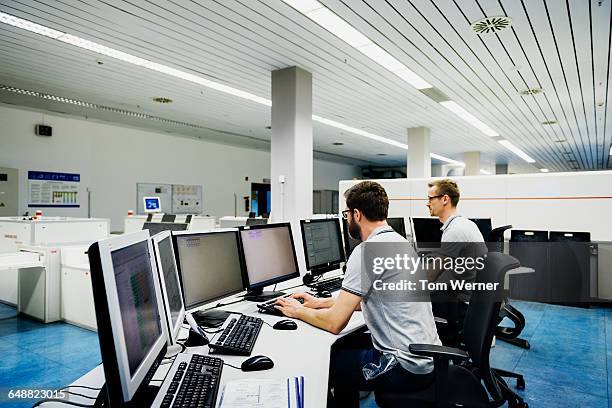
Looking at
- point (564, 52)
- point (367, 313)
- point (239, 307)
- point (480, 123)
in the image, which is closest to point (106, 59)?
point (239, 307)

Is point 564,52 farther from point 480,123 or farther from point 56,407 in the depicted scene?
point 56,407

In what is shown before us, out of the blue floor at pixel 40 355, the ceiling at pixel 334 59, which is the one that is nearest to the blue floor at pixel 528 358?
the blue floor at pixel 40 355

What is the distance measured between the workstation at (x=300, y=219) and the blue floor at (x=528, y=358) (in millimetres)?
26

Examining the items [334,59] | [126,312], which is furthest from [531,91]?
[126,312]

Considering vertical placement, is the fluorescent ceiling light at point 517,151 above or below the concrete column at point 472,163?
above

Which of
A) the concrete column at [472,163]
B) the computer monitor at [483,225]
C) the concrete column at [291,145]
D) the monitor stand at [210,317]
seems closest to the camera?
the monitor stand at [210,317]

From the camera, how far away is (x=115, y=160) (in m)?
8.52

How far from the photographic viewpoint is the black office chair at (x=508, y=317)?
309 centimetres

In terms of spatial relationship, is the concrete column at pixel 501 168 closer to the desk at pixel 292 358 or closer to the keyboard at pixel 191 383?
the desk at pixel 292 358

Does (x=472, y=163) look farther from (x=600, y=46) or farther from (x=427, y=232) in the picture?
(x=427, y=232)

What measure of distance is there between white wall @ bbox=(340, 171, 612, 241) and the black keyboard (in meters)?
3.87

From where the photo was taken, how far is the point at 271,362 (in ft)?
4.82

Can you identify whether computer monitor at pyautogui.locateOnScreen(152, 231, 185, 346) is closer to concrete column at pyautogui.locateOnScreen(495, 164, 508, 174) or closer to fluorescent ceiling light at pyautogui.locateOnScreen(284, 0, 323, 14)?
fluorescent ceiling light at pyautogui.locateOnScreen(284, 0, 323, 14)

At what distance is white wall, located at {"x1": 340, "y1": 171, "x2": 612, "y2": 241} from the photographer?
17.3 feet
